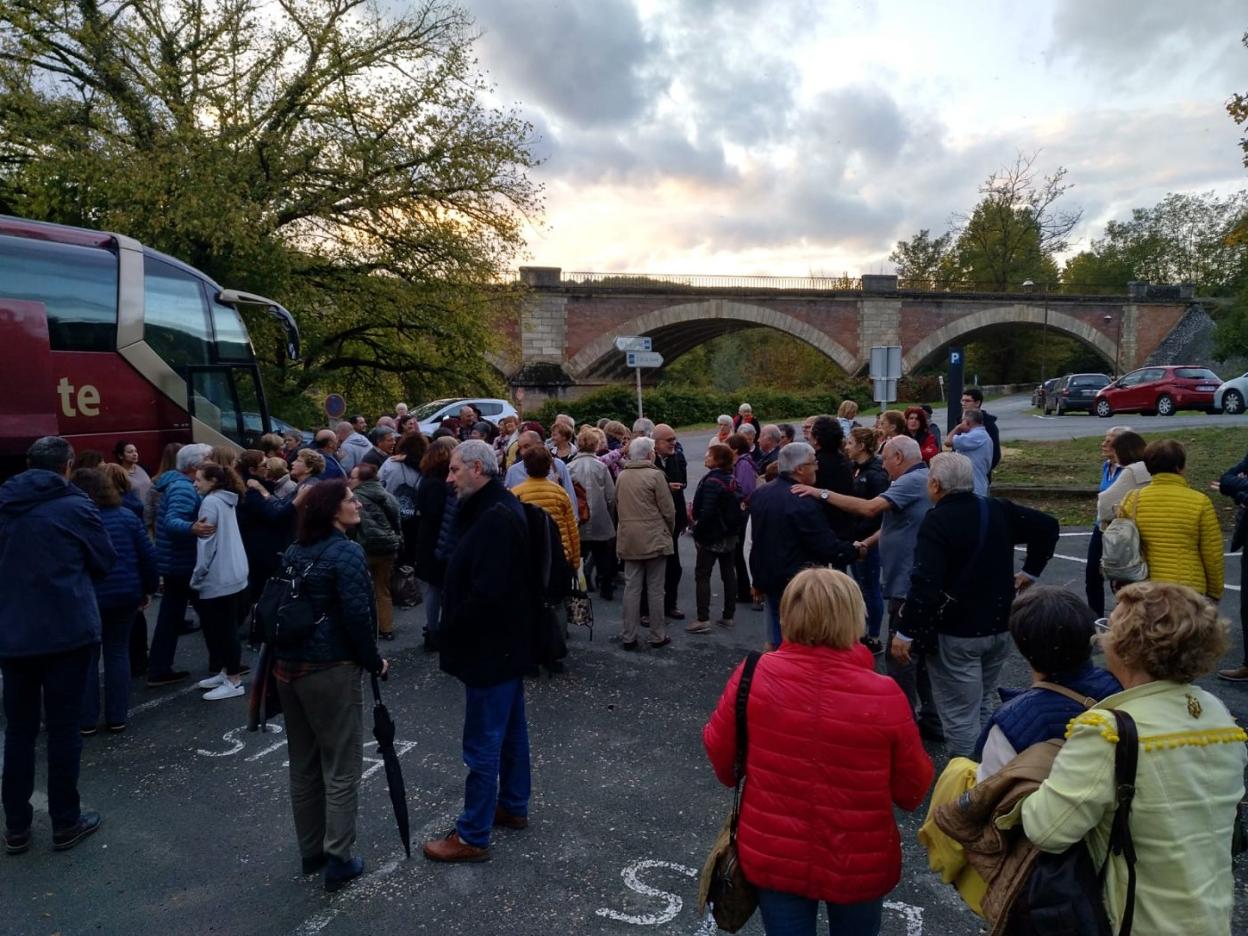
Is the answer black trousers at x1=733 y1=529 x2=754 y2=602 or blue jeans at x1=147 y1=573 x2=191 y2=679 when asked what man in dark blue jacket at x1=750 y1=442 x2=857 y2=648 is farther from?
blue jeans at x1=147 y1=573 x2=191 y2=679

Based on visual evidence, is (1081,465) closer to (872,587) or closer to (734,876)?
(872,587)

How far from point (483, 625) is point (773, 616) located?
265 cm

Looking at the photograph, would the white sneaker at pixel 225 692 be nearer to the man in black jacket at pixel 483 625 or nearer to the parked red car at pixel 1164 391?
the man in black jacket at pixel 483 625

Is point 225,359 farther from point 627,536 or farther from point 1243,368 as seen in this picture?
point 1243,368

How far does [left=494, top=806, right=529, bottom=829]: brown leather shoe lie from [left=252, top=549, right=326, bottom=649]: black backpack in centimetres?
135

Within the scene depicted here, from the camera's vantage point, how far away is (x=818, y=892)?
92.6 inches

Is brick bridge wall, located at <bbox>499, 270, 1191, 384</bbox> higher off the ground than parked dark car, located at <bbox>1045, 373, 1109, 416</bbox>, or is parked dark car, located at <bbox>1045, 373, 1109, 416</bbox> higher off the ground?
brick bridge wall, located at <bbox>499, 270, 1191, 384</bbox>

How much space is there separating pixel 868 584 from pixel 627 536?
2.05 metres

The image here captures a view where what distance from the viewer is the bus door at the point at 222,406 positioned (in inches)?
400

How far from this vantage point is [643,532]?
6.73 meters

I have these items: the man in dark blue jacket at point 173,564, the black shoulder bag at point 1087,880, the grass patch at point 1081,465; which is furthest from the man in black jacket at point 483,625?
the grass patch at point 1081,465

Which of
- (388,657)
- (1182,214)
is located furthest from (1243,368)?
(388,657)

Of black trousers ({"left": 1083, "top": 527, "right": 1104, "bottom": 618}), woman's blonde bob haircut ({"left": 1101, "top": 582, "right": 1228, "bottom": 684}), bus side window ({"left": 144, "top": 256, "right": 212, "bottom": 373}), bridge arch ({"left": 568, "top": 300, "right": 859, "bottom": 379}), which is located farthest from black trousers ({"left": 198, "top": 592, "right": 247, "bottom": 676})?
bridge arch ({"left": 568, "top": 300, "right": 859, "bottom": 379})

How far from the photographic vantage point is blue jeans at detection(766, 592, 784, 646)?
18.4 feet
